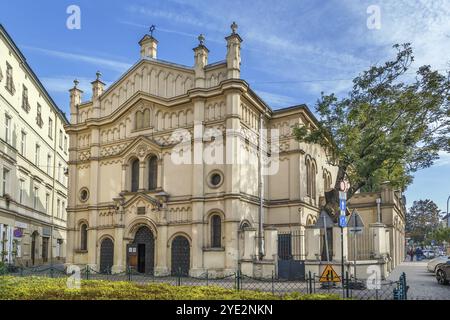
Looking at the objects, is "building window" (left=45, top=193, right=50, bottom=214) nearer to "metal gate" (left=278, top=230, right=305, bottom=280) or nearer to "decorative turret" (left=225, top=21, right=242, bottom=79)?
"metal gate" (left=278, top=230, right=305, bottom=280)

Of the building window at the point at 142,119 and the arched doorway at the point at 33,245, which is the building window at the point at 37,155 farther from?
the building window at the point at 142,119

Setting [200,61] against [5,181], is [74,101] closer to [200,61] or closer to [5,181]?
[5,181]

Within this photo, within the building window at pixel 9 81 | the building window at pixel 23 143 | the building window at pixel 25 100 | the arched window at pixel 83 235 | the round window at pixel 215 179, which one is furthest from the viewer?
the building window at pixel 25 100

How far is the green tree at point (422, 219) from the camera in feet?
292

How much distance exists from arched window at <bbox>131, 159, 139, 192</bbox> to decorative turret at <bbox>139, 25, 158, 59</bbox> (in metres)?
7.44

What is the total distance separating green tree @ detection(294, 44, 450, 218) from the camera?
23.1 m

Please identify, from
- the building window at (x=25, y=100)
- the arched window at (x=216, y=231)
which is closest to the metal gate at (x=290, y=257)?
the arched window at (x=216, y=231)

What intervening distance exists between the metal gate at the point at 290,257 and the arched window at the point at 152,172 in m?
8.68

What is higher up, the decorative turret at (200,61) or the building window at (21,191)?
the decorative turret at (200,61)

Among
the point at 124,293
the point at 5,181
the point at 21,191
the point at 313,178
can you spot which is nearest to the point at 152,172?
the point at 313,178

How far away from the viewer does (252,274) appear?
23.8 m

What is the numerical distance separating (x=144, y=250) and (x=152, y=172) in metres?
4.99
